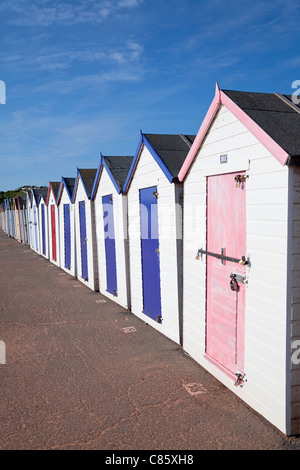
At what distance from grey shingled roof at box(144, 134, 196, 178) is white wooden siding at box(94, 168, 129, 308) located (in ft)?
6.22

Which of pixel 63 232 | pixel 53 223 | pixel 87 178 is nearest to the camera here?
pixel 87 178

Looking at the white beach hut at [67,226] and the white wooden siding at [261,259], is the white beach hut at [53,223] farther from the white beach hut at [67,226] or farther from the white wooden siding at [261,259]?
the white wooden siding at [261,259]

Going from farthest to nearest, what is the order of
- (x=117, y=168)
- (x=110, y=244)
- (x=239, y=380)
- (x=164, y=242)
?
(x=110, y=244) → (x=117, y=168) → (x=164, y=242) → (x=239, y=380)

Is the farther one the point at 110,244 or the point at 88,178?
the point at 88,178

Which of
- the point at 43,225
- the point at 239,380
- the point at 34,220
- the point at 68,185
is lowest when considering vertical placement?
the point at 239,380

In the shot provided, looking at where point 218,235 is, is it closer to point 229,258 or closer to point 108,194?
point 229,258

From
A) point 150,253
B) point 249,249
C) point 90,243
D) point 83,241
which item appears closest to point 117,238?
point 150,253

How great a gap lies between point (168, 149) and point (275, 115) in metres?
2.90

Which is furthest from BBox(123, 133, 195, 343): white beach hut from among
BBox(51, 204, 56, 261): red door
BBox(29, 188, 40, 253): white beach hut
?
BBox(29, 188, 40, 253): white beach hut

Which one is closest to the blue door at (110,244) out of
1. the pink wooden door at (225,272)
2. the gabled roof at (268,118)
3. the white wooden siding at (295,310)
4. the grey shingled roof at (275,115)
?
the pink wooden door at (225,272)

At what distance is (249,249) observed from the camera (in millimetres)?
4621

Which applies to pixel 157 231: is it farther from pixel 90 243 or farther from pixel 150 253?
pixel 90 243

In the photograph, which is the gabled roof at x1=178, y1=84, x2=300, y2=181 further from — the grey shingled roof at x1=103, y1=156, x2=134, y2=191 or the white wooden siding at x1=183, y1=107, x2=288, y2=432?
the grey shingled roof at x1=103, y1=156, x2=134, y2=191

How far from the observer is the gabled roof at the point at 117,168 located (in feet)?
30.6
